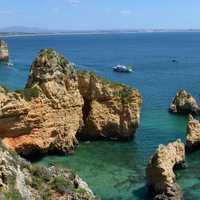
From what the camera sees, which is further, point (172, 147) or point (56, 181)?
point (172, 147)

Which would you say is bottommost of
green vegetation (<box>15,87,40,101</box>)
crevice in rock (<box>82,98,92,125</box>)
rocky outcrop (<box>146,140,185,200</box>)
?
rocky outcrop (<box>146,140,185,200</box>)

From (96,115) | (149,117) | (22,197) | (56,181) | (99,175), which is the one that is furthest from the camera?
(149,117)

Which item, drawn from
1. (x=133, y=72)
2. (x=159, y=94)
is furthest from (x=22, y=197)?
(x=133, y=72)

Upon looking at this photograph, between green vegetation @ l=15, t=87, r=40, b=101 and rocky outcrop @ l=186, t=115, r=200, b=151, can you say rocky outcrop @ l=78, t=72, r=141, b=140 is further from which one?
green vegetation @ l=15, t=87, r=40, b=101

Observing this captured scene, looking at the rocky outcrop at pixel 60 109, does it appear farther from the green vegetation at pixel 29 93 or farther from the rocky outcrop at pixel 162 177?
the rocky outcrop at pixel 162 177

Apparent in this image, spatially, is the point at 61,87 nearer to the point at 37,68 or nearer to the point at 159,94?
the point at 37,68

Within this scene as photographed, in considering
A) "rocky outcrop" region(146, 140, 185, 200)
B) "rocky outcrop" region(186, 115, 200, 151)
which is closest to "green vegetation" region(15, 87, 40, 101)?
"rocky outcrop" region(146, 140, 185, 200)
